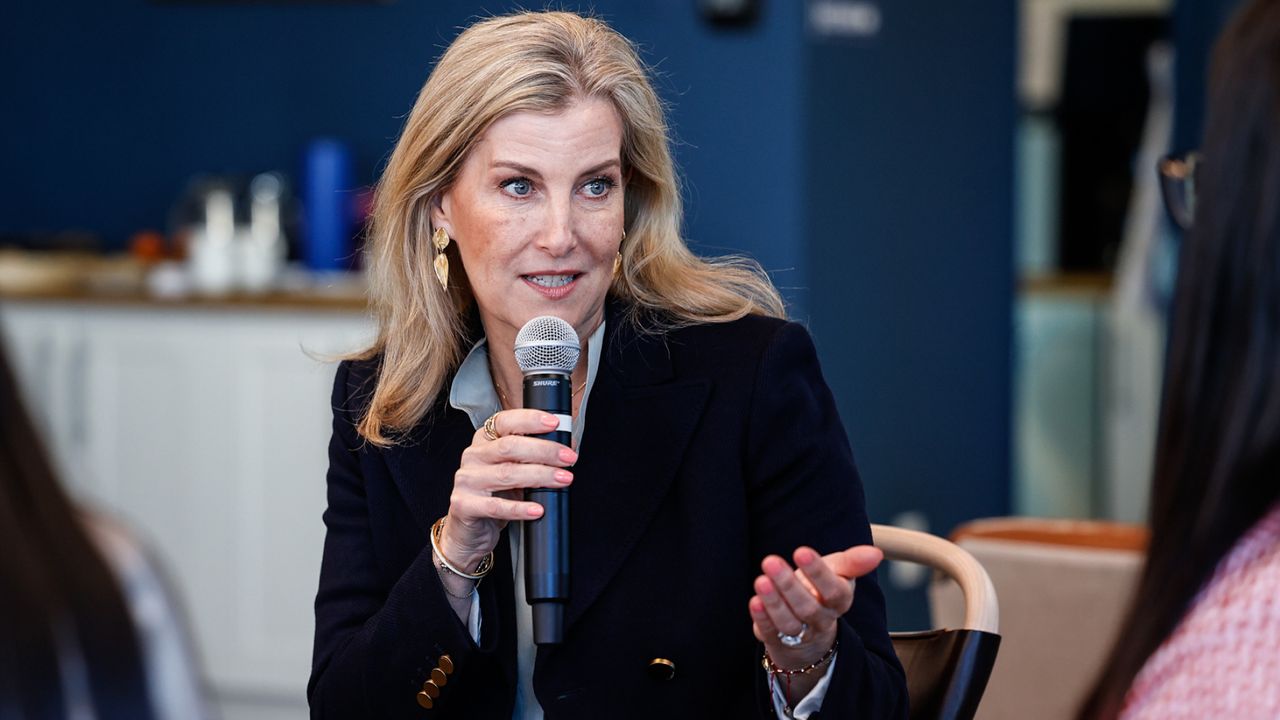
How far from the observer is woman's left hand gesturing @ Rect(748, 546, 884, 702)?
130cm

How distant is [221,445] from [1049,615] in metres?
2.19

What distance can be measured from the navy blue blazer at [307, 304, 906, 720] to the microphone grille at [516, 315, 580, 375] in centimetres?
23

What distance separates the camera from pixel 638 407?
5.76ft

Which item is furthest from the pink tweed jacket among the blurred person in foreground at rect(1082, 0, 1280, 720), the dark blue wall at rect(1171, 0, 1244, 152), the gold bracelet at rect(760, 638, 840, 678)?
the dark blue wall at rect(1171, 0, 1244, 152)

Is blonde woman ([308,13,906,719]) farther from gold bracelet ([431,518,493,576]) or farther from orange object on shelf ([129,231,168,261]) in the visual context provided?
orange object on shelf ([129,231,168,261])

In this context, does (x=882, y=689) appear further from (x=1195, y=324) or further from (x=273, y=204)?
(x=273, y=204)

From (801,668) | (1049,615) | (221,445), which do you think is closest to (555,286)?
(801,668)

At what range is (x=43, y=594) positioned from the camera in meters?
0.78

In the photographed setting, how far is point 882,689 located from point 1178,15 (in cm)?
421

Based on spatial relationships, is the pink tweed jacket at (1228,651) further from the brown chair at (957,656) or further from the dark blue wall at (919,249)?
the dark blue wall at (919,249)

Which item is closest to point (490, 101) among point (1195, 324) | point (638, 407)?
point (638, 407)

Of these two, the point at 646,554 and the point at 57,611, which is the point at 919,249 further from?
the point at 57,611

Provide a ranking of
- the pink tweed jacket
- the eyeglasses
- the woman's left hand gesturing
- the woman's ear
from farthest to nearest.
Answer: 1. the eyeglasses
2. the woman's ear
3. the woman's left hand gesturing
4. the pink tweed jacket

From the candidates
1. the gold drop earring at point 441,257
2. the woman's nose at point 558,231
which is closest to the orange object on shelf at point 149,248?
the gold drop earring at point 441,257
